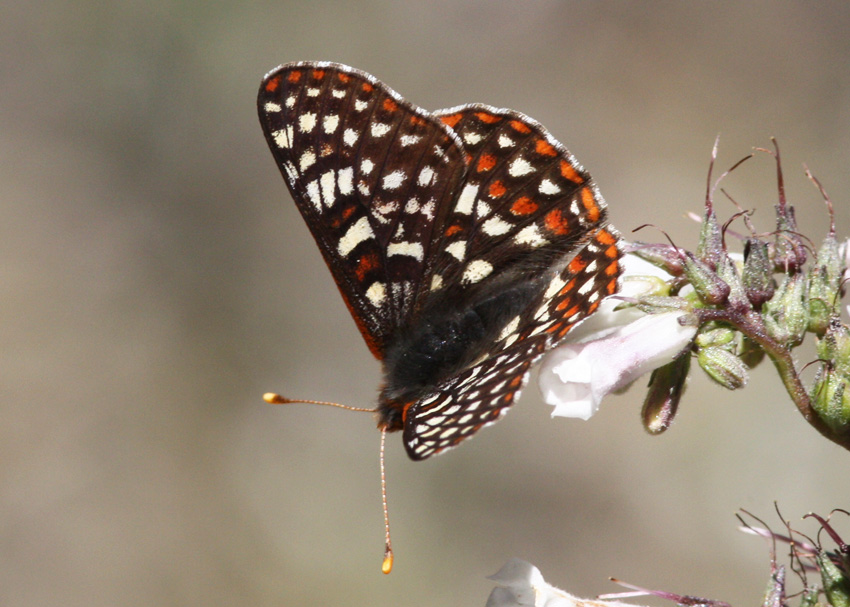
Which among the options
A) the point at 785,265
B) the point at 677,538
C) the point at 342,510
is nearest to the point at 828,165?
the point at 677,538

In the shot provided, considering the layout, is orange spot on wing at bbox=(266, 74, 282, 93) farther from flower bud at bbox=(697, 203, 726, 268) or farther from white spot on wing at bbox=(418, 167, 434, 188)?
flower bud at bbox=(697, 203, 726, 268)

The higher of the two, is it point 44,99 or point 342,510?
point 44,99

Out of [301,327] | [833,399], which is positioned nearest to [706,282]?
[833,399]

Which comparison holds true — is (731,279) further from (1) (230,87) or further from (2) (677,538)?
(1) (230,87)

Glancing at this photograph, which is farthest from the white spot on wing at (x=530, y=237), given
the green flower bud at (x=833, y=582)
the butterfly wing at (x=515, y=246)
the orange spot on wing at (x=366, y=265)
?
the green flower bud at (x=833, y=582)

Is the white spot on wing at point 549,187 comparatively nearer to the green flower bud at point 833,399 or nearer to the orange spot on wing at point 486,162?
the orange spot on wing at point 486,162

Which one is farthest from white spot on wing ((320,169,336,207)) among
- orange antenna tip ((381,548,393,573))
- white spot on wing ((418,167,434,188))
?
orange antenna tip ((381,548,393,573))

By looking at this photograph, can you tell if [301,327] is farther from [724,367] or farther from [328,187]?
[724,367]
